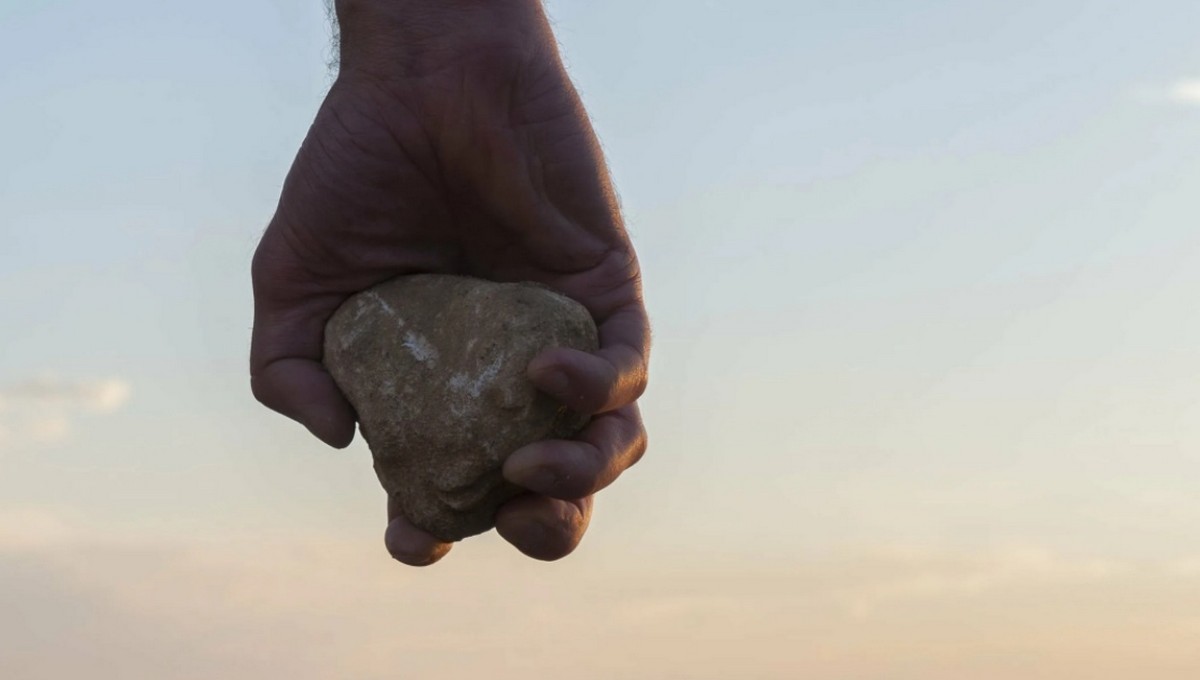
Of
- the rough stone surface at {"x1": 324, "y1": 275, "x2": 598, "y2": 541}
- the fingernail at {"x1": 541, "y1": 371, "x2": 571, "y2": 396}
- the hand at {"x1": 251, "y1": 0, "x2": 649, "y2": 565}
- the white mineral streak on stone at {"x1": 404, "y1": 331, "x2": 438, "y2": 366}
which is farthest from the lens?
the hand at {"x1": 251, "y1": 0, "x2": 649, "y2": 565}

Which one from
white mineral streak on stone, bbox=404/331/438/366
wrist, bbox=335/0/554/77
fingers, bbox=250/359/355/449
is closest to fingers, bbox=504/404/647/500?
white mineral streak on stone, bbox=404/331/438/366

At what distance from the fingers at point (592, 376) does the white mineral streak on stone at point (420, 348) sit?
0.50 metres

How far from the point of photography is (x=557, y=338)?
19.1ft

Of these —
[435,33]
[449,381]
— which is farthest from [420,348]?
[435,33]

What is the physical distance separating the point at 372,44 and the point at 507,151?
69 cm

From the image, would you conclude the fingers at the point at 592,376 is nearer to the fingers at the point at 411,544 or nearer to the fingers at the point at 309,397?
the fingers at the point at 411,544

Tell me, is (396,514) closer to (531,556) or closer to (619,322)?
(531,556)

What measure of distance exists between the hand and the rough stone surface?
0.12 meters

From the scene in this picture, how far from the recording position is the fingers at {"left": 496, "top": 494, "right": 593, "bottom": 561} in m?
5.93

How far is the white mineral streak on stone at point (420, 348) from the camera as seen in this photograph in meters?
6.06

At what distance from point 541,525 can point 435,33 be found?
1853mm

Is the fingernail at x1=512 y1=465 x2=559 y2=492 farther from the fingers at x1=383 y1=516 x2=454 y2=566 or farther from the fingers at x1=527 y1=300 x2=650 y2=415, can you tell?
the fingers at x1=383 y1=516 x2=454 y2=566

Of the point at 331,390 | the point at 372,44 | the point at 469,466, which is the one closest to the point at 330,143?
the point at 372,44

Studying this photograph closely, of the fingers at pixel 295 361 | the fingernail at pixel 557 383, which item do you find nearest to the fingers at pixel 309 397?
the fingers at pixel 295 361
